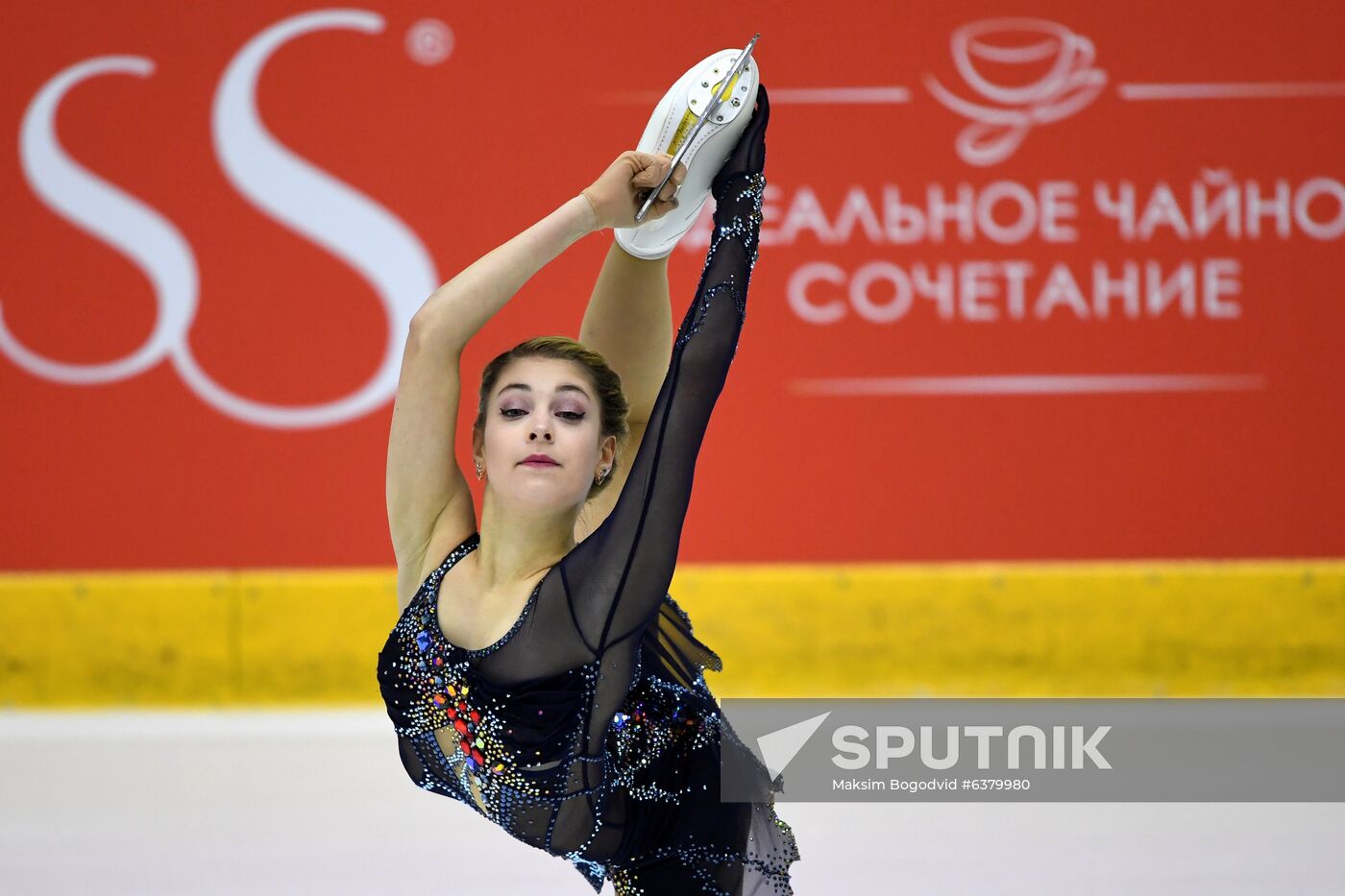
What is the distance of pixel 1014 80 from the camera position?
5.37 m

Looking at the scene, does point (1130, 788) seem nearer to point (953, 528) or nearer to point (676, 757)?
point (953, 528)

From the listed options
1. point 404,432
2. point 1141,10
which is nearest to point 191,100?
point 1141,10

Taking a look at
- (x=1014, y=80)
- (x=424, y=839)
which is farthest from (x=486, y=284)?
(x=1014, y=80)

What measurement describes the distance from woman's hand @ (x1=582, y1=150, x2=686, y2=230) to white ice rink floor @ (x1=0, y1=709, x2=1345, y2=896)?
5.29 feet

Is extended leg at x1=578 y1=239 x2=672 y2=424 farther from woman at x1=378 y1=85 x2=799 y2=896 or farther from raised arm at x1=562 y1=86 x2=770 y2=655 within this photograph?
raised arm at x1=562 y1=86 x2=770 y2=655

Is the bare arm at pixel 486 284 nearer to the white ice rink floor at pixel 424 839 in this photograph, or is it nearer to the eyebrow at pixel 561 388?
the eyebrow at pixel 561 388

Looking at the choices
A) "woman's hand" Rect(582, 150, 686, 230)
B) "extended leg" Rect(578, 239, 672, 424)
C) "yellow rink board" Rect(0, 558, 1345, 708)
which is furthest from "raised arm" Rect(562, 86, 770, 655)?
"yellow rink board" Rect(0, 558, 1345, 708)

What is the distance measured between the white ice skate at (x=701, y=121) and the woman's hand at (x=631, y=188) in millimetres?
11

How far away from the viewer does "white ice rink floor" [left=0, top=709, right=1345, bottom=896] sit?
3.37m

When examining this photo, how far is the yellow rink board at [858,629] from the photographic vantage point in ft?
17.3

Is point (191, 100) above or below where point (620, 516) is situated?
above

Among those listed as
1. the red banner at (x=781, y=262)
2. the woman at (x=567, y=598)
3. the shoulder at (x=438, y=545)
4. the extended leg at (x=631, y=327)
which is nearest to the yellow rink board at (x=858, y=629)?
the red banner at (x=781, y=262)

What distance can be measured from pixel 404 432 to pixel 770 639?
3.33 m

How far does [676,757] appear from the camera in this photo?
2234 millimetres
